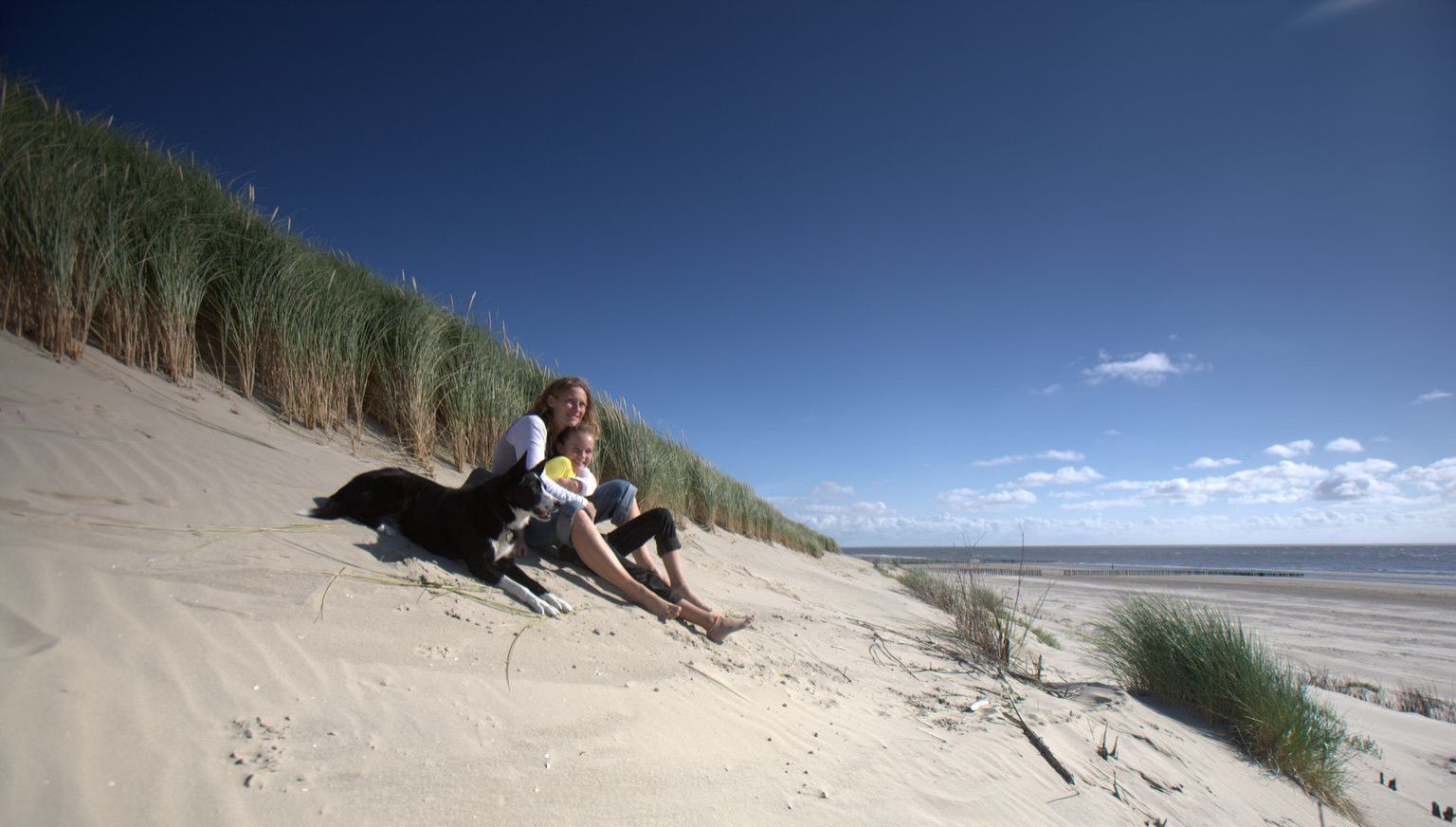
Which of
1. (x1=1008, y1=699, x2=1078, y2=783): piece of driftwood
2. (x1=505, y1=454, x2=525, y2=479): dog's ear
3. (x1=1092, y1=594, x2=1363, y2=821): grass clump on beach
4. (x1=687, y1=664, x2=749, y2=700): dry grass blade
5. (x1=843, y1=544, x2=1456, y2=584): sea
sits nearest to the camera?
(x1=1008, y1=699, x2=1078, y2=783): piece of driftwood

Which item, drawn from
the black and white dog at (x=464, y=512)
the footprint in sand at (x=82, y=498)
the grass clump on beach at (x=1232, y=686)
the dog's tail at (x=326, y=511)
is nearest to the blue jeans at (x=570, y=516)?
the black and white dog at (x=464, y=512)

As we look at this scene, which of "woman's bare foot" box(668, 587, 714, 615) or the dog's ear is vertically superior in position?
the dog's ear

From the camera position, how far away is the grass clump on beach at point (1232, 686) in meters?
3.32

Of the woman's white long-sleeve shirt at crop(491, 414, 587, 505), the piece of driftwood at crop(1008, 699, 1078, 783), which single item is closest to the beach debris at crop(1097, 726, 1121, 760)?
the piece of driftwood at crop(1008, 699, 1078, 783)

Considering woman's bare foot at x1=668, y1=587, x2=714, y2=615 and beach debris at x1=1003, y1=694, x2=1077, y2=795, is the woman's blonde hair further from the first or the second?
beach debris at x1=1003, y1=694, x2=1077, y2=795

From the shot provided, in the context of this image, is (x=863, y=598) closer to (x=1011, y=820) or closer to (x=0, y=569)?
(x=1011, y=820)

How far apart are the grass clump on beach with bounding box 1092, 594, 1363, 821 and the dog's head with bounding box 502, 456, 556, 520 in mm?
4209

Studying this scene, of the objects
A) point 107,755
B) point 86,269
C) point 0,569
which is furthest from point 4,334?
point 107,755

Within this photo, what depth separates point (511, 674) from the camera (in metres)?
2.28

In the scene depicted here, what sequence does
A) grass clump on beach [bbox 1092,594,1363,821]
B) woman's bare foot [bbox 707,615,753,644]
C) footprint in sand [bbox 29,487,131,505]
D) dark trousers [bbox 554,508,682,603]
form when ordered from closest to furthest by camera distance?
footprint in sand [bbox 29,487,131,505] < grass clump on beach [bbox 1092,594,1363,821] < woman's bare foot [bbox 707,615,753,644] < dark trousers [bbox 554,508,682,603]

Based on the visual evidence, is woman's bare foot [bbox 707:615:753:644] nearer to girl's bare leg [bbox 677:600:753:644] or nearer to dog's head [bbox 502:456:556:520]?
girl's bare leg [bbox 677:600:753:644]

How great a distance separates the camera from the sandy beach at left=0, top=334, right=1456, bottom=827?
4.85 feet

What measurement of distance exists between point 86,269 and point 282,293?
1.20m

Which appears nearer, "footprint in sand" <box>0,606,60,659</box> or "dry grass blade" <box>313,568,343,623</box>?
"footprint in sand" <box>0,606,60,659</box>
